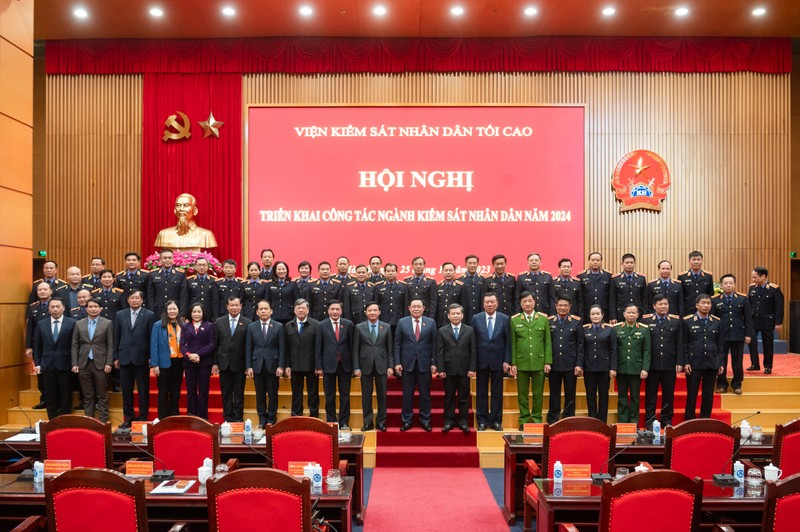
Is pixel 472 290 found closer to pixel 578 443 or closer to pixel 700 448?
pixel 578 443

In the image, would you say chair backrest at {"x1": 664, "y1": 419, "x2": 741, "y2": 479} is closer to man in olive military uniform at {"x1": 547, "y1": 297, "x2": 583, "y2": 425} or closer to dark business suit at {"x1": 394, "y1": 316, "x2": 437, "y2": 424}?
man in olive military uniform at {"x1": 547, "y1": 297, "x2": 583, "y2": 425}

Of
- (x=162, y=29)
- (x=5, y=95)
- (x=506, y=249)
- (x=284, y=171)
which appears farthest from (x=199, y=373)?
(x=162, y=29)

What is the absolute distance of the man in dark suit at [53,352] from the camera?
6539 millimetres

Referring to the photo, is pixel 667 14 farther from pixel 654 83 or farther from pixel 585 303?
pixel 585 303

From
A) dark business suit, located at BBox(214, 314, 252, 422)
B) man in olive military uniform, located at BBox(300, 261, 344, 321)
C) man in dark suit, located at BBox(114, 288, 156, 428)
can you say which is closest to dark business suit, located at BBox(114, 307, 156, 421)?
man in dark suit, located at BBox(114, 288, 156, 428)

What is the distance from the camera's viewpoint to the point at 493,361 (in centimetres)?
654

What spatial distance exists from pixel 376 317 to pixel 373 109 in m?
4.69

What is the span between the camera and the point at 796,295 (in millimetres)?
11445

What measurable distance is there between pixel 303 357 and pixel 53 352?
2508 millimetres

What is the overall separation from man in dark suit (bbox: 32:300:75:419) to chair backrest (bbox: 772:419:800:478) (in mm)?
6177

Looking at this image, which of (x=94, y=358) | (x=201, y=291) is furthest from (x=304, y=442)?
(x=201, y=291)

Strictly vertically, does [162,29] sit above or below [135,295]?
above

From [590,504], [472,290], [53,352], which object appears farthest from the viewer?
[472,290]

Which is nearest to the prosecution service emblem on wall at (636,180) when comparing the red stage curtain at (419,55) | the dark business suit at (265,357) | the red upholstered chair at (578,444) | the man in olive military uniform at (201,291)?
the red stage curtain at (419,55)
